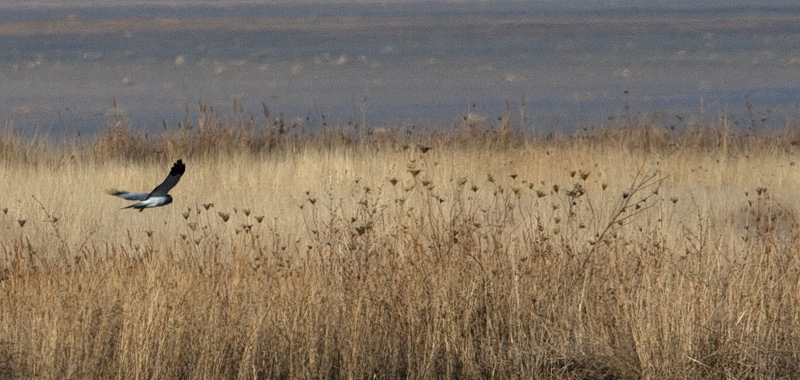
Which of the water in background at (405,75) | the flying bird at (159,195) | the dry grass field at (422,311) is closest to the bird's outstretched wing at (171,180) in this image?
the flying bird at (159,195)

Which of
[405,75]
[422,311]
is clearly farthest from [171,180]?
[405,75]

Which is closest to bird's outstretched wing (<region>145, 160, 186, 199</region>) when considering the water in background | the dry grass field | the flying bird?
the flying bird

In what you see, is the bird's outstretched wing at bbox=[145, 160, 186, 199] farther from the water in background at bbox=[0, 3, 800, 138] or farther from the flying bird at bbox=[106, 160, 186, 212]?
the water in background at bbox=[0, 3, 800, 138]

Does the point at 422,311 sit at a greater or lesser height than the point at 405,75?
lesser

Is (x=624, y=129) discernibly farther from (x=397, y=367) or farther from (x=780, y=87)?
(x=780, y=87)

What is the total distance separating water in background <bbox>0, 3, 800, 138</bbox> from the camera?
1722cm

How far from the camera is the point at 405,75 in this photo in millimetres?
24922

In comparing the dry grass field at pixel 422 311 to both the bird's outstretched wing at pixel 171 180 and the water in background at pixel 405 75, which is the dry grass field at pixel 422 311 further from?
the water in background at pixel 405 75

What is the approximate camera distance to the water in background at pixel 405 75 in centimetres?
1722

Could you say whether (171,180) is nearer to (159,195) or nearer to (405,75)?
(159,195)

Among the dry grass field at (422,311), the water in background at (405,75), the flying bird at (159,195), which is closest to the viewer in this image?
the dry grass field at (422,311)

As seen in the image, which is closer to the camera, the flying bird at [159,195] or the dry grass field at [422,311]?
the dry grass field at [422,311]

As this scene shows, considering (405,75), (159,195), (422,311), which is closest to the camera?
(422,311)

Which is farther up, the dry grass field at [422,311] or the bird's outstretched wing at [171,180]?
the bird's outstretched wing at [171,180]
